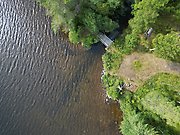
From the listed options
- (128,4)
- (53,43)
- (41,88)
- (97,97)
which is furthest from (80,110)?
(128,4)

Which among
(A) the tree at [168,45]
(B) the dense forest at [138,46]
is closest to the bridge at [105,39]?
(B) the dense forest at [138,46]

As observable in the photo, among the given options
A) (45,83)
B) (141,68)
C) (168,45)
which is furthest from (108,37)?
(45,83)

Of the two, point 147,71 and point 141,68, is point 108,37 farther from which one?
point 147,71

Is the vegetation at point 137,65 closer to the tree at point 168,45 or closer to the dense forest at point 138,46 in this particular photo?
the dense forest at point 138,46

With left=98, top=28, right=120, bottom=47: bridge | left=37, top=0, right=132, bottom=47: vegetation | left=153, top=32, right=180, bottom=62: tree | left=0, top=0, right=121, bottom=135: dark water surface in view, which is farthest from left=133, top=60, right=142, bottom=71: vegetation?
left=37, top=0, right=132, bottom=47: vegetation

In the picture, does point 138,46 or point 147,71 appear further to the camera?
point 138,46

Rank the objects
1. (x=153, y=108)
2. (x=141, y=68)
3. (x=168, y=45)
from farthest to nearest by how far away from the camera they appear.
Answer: (x=141, y=68)
(x=153, y=108)
(x=168, y=45)

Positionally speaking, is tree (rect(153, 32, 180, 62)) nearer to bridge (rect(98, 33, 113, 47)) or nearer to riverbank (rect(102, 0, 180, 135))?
riverbank (rect(102, 0, 180, 135))

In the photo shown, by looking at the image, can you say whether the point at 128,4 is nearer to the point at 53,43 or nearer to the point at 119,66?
the point at 119,66
